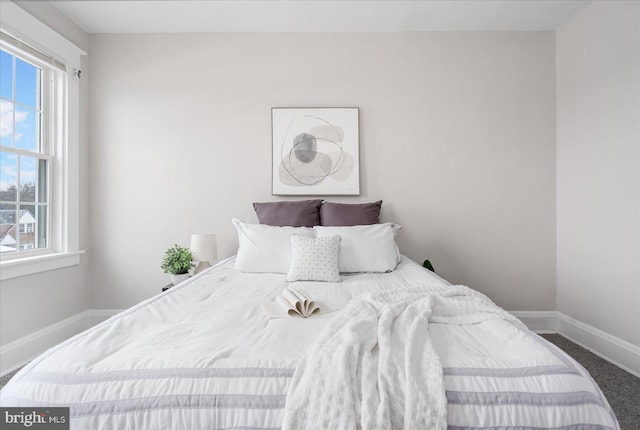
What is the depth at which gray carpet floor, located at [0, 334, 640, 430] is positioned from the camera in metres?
1.68

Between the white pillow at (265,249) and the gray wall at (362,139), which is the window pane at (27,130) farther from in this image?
the white pillow at (265,249)

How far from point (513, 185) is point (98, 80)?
157 inches

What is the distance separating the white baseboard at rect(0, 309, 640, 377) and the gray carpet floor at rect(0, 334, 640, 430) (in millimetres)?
72

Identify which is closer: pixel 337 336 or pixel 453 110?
pixel 337 336

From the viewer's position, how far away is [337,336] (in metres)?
1.02

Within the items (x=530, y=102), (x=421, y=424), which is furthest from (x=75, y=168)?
(x=530, y=102)

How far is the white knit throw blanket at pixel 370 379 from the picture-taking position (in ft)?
2.53

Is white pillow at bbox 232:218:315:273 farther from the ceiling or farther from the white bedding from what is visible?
the ceiling

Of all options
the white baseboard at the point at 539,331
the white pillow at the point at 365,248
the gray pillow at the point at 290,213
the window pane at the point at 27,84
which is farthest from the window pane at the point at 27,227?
the white pillow at the point at 365,248

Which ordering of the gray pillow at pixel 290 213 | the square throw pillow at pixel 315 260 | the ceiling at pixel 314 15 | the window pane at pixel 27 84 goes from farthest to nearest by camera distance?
the gray pillow at pixel 290 213 → the ceiling at pixel 314 15 → the window pane at pixel 27 84 → the square throw pillow at pixel 315 260

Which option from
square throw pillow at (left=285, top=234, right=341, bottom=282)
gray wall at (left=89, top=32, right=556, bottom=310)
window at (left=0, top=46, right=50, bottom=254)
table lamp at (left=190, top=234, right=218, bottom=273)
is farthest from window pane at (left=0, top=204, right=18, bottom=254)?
square throw pillow at (left=285, top=234, right=341, bottom=282)

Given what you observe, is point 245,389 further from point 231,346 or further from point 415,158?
point 415,158

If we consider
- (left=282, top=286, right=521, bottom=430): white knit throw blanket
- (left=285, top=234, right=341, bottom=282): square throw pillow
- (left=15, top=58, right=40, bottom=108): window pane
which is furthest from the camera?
(left=15, top=58, right=40, bottom=108): window pane

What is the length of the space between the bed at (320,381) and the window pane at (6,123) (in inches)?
85.0
